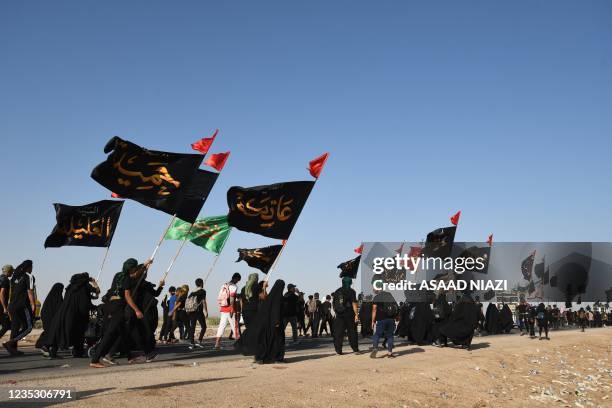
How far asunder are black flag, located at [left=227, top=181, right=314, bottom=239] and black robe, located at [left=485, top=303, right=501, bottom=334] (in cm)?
1872

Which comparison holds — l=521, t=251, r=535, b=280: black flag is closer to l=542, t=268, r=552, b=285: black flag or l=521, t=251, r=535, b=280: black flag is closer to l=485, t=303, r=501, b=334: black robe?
l=542, t=268, r=552, b=285: black flag

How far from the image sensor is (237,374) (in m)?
9.92

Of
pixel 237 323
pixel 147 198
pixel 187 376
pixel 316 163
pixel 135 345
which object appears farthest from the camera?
pixel 237 323

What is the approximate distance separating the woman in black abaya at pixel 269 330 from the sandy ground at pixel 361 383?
13.8 inches

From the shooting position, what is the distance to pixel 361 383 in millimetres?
9609

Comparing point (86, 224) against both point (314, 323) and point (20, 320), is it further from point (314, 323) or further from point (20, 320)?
point (314, 323)

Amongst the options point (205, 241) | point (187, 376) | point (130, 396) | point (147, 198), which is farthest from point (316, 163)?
point (130, 396)

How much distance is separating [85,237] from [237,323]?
15.3 feet

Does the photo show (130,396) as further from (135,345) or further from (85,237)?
(85,237)

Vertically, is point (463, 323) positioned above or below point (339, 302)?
below

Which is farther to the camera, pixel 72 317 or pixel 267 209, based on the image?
pixel 267 209

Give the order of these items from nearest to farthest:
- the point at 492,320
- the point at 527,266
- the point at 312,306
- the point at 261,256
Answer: the point at 261,256, the point at 312,306, the point at 492,320, the point at 527,266

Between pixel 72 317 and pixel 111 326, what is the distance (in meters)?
2.62

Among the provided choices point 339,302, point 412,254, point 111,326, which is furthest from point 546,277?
point 111,326
